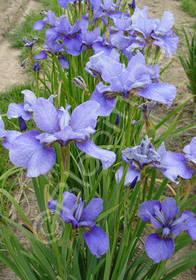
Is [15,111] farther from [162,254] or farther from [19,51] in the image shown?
[19,51]

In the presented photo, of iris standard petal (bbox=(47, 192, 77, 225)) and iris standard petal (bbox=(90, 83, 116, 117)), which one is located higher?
iris standard petal (bbox=(90, 83, 116, 117))

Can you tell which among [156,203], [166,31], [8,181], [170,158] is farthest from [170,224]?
[8,181]

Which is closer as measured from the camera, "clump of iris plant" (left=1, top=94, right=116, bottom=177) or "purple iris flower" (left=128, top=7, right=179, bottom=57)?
"clump of iris plant" (left=1, top=94, right=116, bottom=177)

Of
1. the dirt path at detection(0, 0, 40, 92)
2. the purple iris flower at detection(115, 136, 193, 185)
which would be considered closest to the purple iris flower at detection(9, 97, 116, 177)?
the purple iris flower at detection(115, 136, 193, 185)

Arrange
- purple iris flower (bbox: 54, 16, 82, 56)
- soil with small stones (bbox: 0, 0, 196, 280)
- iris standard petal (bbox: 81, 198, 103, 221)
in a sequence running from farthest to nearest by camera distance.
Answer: soil with small stones (bbox: 0, 0, 196, 280), purple iris flower (bbox: 54, 16, 82, 56), iris standard petal (bbox: 81, 198, 103, 221)

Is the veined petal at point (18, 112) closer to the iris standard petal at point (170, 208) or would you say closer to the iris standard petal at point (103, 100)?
the iris standard petal at point (103, 100)

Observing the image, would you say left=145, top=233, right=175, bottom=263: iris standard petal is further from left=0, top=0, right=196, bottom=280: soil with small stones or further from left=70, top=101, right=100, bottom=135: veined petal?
left=0, top=0, right=196, bottom=280: soil with small stones

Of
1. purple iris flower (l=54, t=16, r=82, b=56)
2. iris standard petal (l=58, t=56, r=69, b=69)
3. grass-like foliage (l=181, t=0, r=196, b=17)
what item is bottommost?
grass-like foliage (l=181, t=0, r=196, b=17)
